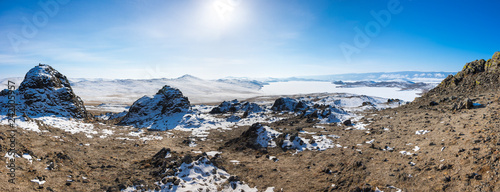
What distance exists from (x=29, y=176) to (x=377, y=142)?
862 inches

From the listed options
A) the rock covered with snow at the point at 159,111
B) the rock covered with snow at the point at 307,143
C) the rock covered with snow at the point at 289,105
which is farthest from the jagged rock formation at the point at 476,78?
the rock covered with snow at the point at 159,111

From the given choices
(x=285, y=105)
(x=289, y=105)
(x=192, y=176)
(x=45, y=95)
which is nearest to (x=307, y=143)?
(x=192, y=176)

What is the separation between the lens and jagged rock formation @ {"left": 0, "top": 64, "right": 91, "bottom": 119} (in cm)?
2450

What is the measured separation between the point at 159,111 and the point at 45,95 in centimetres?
1610

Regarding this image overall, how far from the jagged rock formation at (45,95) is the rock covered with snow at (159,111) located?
350 inches

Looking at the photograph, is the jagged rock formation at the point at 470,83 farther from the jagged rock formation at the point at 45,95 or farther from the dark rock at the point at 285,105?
the jagged rock formation at the point at 45,95

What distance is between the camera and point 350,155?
14906 mm

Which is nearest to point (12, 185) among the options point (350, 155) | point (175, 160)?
point (175, 160)

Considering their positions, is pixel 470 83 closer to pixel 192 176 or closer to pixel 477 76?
pixel 477 76

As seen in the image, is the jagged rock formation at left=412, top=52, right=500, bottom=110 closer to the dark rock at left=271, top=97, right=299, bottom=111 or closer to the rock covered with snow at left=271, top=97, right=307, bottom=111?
the rock covered with snow at left=271, top=97, right=307, bottom=111

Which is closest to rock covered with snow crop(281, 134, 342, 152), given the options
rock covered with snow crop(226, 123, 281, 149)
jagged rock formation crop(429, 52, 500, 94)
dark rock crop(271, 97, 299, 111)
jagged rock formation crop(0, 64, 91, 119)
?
rock covered with snow crop(226, 123, 281, 149)

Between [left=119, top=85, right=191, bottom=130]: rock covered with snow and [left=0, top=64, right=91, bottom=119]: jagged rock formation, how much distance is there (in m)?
8.89

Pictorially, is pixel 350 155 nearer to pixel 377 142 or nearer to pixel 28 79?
pixel 377 142

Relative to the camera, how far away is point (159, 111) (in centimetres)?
3972
